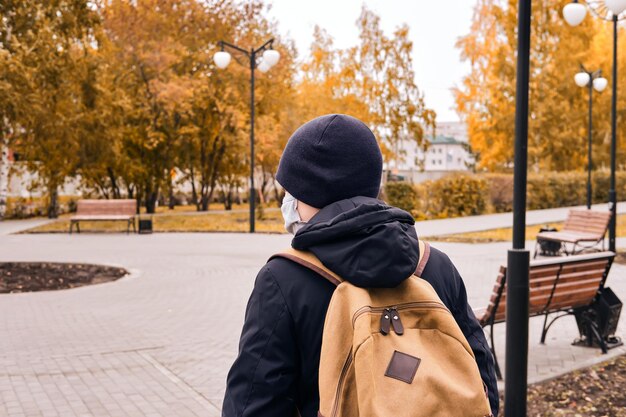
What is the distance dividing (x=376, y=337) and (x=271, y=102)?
3417 centimetres

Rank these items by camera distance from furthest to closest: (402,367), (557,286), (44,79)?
(44,79) < (557,286) < (402,367)

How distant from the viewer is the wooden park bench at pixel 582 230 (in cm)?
1470

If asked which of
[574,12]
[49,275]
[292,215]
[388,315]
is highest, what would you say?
[574,12]

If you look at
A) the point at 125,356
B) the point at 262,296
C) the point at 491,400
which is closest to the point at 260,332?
the point at 262,296

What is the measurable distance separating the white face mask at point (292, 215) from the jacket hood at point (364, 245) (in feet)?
0.50

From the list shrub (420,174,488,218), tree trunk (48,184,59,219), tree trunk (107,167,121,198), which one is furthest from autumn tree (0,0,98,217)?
shrub (420,174,488,218)

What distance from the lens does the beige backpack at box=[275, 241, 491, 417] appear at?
66.1 inches

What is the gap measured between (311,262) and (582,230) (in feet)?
48.8

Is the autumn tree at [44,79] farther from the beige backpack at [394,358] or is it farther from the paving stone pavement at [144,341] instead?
the beige backpack at [394,358]

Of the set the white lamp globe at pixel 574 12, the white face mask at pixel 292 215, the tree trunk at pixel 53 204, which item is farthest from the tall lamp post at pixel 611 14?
the tree trunk at pixel 53 204

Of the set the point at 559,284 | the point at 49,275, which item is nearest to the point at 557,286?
the point at 559,284

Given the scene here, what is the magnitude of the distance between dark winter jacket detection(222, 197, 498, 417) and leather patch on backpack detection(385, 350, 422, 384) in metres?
0.19

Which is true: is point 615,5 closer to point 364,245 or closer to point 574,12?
point 574,12

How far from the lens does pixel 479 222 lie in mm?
24219
